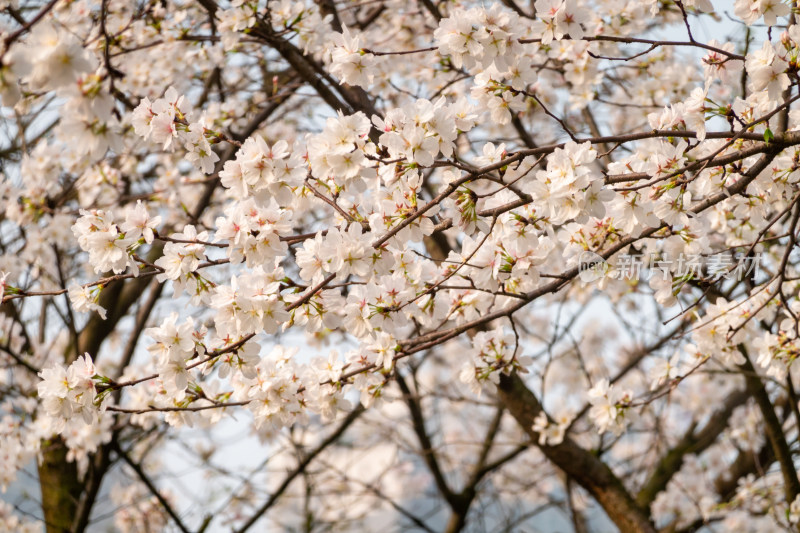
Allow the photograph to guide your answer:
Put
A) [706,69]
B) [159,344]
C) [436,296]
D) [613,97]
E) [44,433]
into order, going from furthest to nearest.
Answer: [613,97], [44,433], [436,296], [706,69], [159,344]

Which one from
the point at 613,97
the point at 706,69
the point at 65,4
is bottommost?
the point at 706,69

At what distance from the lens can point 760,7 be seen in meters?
1.71

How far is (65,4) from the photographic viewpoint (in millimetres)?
3418

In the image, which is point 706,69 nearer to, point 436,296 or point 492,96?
point 492,96

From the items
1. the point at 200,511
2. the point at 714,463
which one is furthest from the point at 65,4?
the point at 714,463

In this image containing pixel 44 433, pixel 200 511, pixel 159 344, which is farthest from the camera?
pixel 200 511

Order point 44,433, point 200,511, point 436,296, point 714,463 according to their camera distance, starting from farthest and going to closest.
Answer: point 714,463
point 200,511
point 44,433
point 436,296

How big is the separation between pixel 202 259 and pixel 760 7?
1.54 m

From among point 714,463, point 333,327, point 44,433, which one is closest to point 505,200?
point 333,327

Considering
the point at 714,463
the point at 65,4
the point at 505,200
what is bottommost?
the point at 505,200

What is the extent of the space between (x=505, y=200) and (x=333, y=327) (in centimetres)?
57

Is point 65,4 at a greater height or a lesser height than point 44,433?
greater

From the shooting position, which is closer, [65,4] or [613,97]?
[65,4]

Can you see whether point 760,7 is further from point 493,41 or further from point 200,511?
point 200,511
